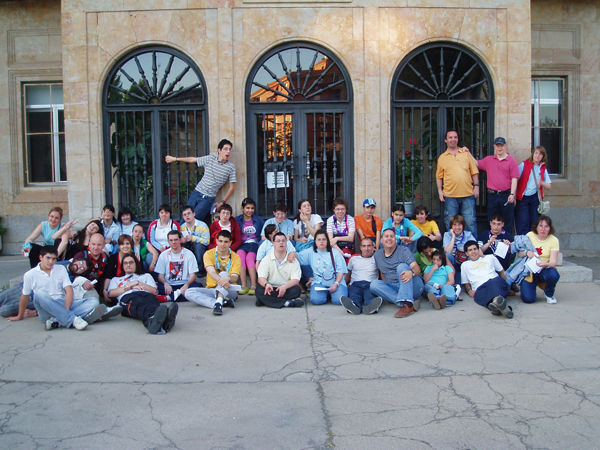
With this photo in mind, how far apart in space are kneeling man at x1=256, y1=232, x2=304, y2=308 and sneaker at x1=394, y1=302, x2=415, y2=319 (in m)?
1.31

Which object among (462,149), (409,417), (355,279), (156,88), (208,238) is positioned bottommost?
(409,417)

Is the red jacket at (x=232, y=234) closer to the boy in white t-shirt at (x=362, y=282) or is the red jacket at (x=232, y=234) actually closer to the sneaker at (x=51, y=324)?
the boy in white t-shirt at (x=362, y=282)

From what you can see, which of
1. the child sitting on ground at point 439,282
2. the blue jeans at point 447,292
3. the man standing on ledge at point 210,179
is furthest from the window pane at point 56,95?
the blue jeans at point 447,292

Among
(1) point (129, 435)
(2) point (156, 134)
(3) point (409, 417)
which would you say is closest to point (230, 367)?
(1) point (129, 435)

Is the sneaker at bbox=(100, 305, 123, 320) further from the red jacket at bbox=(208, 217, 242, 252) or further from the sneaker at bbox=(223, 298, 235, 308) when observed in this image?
the red jacket at bbox=(208, 217, 242, 252)

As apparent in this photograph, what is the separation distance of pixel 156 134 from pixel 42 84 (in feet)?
14.0

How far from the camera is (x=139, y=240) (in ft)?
26.8

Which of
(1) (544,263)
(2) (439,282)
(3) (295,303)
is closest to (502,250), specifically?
(1) (544,263)

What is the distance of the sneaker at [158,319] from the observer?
589cm

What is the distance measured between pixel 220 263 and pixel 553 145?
8179mm

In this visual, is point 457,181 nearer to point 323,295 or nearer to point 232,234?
point 323,295

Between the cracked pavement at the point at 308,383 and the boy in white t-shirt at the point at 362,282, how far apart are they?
0.18 metres

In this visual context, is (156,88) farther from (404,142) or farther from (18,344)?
(18,344)

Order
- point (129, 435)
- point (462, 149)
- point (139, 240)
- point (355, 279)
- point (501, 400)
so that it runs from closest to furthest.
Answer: point (129, 435), point (501, 400), point (355, 279), point (139, 240), point (462, 149)
